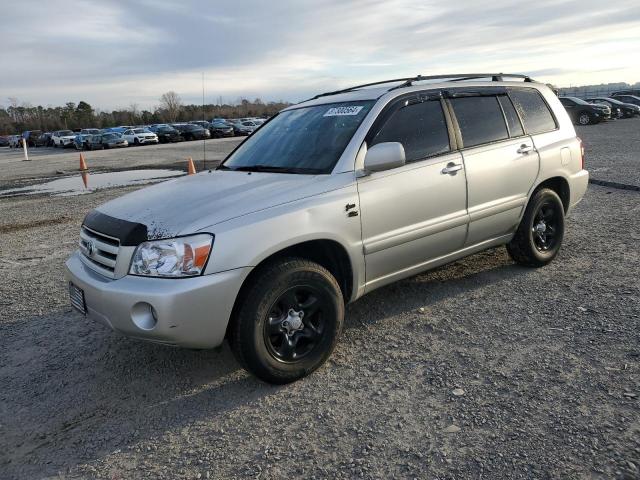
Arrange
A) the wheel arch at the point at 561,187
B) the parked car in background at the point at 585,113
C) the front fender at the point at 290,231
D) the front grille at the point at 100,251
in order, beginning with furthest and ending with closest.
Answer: the parked car in background at the point at 585,113
the wheel arch at the point at 561,187
the front grille at the point at 100,251
the front fender at the point at 290,231

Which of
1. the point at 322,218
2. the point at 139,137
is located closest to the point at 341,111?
the point at 322,218

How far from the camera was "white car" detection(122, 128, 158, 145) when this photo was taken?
124 ft

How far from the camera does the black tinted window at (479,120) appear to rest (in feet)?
14.8

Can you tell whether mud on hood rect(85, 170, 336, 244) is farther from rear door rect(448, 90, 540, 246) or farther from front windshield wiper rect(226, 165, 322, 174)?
rear door rect(448, 90, 540, 246)

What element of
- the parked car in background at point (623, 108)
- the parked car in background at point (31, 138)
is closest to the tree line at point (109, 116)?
the parked car in background at point (31, 138)

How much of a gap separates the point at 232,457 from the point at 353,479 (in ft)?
2.13

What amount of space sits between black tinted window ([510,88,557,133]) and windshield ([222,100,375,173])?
70.8 inches

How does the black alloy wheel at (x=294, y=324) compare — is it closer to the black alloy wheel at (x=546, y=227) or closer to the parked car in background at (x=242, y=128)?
the black alloy wheel at (x=546, y=227)

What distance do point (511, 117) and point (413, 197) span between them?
164 cm

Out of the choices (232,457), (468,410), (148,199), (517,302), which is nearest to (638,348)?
(517,302)

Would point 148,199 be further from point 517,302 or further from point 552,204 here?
point 552,204

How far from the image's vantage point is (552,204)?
207 inches

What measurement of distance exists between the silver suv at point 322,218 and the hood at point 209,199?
0.05 ft

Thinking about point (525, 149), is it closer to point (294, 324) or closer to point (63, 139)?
point (294, 324)
